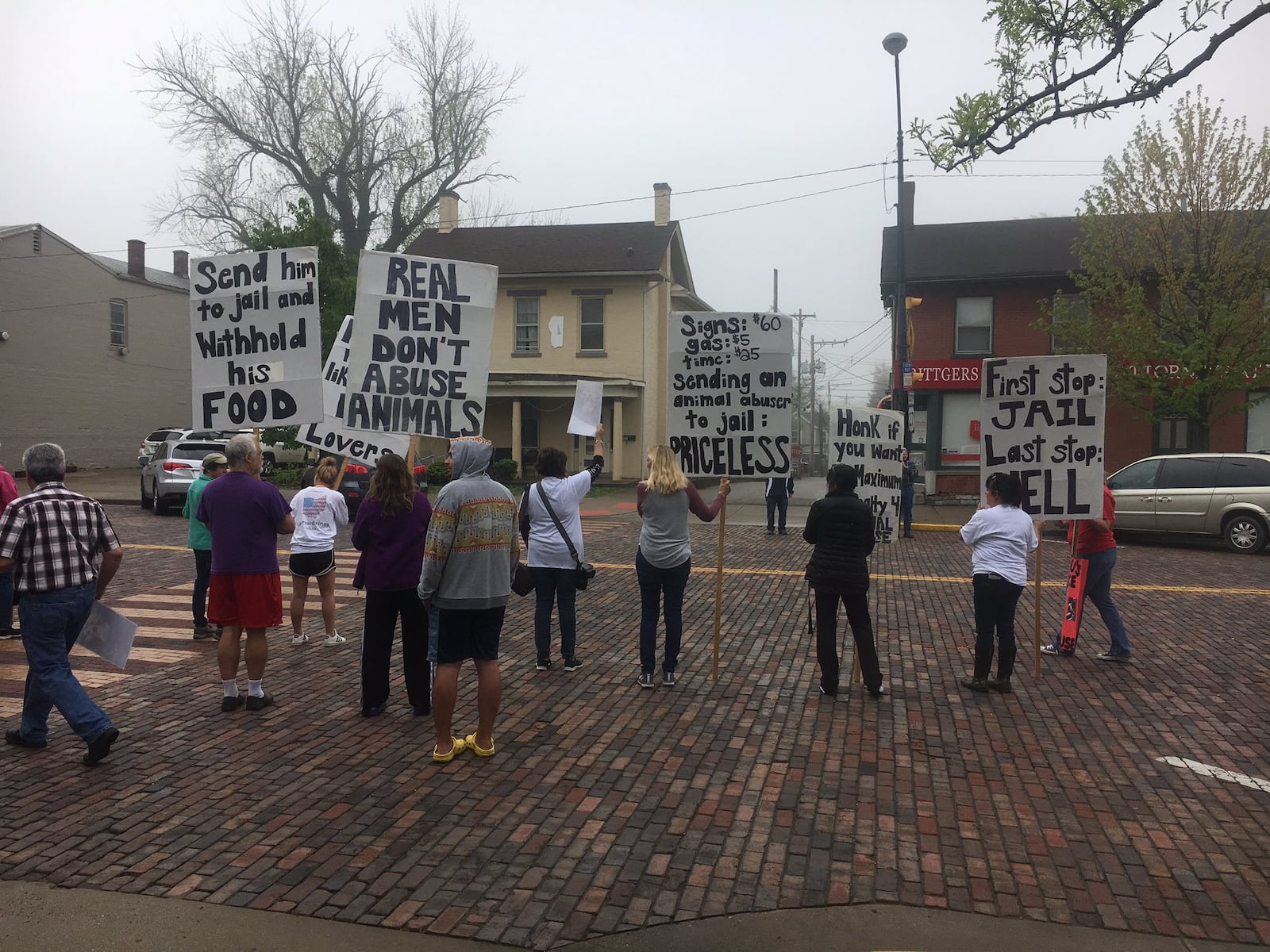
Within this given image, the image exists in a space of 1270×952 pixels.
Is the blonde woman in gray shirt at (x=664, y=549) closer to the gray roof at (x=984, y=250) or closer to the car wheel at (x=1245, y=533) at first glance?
the car wheel at (x=1245, y=533)

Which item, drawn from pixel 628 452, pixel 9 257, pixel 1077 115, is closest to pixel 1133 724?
pixel 1077 115

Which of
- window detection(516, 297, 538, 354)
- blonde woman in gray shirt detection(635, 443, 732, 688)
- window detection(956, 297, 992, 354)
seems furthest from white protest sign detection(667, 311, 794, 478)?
window detection(516, 297, 538, 354)

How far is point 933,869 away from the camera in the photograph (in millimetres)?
4383

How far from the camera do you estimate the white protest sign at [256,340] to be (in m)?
7.66

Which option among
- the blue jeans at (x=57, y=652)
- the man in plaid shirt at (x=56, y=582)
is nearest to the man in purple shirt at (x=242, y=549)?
the man in plaid shirt at (x=56, y=582)

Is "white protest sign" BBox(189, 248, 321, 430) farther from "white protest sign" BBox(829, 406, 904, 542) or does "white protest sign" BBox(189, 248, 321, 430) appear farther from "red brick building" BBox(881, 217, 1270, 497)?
"red brick building" BBox(881, 217, 1270, 497)

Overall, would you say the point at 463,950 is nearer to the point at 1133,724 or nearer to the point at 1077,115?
the point at 1133,724

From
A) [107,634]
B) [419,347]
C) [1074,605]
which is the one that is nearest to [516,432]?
[419,347]

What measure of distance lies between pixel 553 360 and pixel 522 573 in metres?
26.2

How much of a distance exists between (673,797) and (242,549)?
3324 mm

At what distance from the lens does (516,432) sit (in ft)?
104

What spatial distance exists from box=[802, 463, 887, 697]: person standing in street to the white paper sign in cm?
455

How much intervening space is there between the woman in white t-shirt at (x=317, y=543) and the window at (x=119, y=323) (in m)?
35.6

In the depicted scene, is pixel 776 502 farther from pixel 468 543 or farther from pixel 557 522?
pixel 468 543
